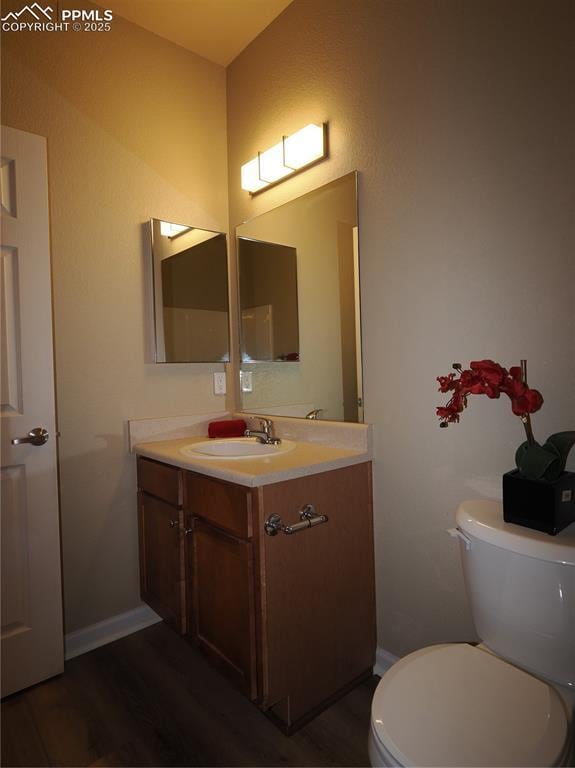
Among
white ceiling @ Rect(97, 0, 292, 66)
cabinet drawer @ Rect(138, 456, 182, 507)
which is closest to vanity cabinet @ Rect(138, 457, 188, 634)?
cabinet drawer @ Rect(138, 456, 182, 507)

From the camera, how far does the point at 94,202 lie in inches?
71.7

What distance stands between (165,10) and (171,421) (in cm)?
176

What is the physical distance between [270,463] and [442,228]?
920mm

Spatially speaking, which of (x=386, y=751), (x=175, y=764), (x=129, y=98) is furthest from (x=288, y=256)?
(x=175, y=764)

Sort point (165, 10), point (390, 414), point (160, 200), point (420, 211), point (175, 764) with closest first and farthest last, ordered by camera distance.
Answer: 1. point (175, 764)
2. point (420, 211)
3. point (390, 414)
4. point (165, 10)
5. point (160, 200)

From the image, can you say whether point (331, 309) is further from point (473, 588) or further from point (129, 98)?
point (129, 98)

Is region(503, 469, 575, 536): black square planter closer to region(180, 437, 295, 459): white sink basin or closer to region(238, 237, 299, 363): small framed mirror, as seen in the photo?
region(180, 437, 295, 459): white sink basin

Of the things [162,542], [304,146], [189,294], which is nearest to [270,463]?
[162,542]

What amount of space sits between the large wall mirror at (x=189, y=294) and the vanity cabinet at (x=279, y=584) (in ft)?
2.12

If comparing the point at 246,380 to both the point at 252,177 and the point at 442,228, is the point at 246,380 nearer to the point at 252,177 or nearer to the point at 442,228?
the point at 252,177

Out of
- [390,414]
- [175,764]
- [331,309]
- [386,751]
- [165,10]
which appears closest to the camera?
[386,751]

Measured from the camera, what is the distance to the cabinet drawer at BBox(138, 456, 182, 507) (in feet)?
5.34

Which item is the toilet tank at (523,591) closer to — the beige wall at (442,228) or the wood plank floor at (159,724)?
the beige wall at (442,228)

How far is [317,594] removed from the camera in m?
1.40
